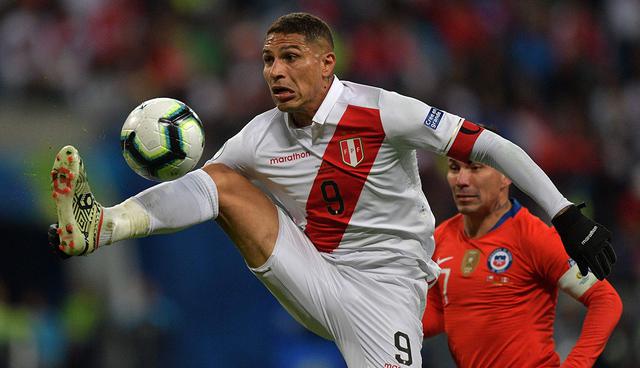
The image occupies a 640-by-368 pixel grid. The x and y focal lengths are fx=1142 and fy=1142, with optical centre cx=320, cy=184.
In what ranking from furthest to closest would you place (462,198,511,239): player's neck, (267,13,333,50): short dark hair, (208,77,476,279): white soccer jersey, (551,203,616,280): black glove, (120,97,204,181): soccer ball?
(462,198,511,239): player's neck, (267,13,333,50): short dark hair, (208,77,476,279): white soccer jersey, (120,97,204,181): soccer ball, (551,203,616,280): black glove

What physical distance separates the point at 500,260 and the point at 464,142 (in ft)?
3.21

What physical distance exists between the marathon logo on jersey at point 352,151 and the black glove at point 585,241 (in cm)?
96

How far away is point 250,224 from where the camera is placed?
5.41 metres

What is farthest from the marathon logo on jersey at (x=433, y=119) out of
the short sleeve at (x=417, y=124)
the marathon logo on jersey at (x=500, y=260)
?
the marathon logo on jersey at (x=500, y=260)

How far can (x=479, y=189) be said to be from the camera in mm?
6090

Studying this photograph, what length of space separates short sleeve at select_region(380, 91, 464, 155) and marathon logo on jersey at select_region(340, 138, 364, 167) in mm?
158

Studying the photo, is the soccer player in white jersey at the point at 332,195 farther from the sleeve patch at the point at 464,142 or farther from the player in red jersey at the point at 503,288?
the player in red jersey at the point at 503,288

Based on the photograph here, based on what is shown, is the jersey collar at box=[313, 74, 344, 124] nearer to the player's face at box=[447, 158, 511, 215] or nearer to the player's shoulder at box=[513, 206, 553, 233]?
the player's face at box=[447, 158, 511, 215]

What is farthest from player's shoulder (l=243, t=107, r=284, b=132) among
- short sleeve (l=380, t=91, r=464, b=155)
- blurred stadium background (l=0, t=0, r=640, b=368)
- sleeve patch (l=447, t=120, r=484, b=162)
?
blurred stadium background (l=0, t=0, r=640, b=368)

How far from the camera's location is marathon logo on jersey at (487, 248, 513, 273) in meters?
5.90

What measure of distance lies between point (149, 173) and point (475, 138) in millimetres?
1501

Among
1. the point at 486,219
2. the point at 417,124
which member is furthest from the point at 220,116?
the point at 417,124

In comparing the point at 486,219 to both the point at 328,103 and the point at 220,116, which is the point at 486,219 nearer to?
the point at 328,103

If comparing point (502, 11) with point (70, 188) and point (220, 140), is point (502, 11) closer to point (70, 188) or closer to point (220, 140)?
point (220, 140)
